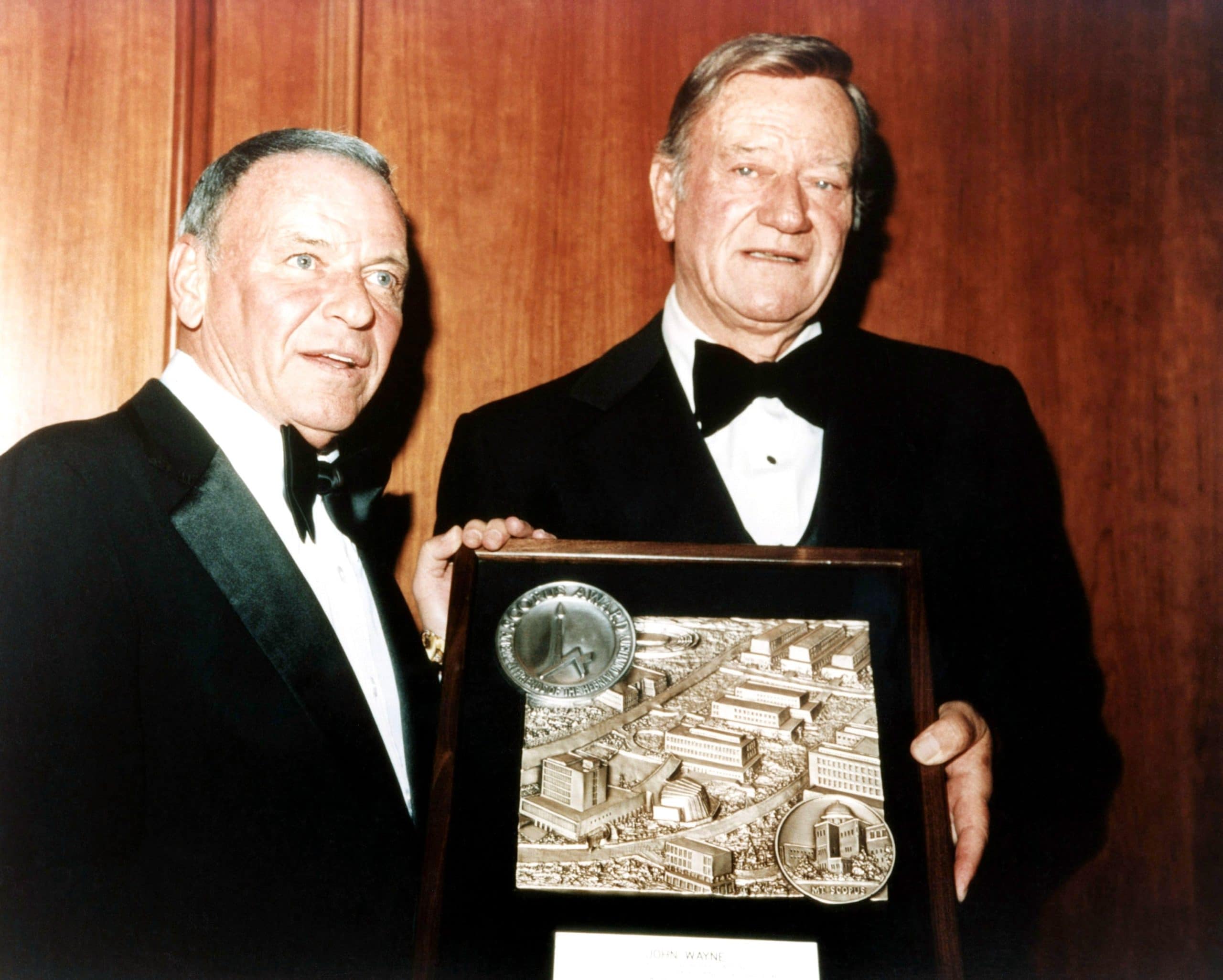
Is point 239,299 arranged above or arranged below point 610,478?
above

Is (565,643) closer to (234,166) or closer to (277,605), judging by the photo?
(277,605)

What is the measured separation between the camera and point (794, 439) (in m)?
1.97

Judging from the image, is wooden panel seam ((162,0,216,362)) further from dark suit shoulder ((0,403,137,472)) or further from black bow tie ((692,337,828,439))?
black bow tie ((692,337,828,439))

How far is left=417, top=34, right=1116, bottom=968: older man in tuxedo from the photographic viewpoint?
1839 mm

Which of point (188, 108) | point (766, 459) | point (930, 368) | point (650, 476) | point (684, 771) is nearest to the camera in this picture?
point (684, 771)

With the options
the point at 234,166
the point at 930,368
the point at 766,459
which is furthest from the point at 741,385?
the point at 234,166

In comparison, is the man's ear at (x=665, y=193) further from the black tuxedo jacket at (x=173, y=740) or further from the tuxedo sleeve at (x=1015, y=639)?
the black tuxedo jacket at (x=173, y=740)

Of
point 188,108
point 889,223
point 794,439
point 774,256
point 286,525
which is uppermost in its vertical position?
point 188,108

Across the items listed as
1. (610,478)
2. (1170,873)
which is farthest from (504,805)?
(1170,873)

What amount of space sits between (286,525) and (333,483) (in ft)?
0.37

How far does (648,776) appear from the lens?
135cm

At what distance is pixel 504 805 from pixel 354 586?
1.87 feet

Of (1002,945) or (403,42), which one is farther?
(403,42)

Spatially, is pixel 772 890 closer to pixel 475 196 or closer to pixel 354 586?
pixel 354 586
